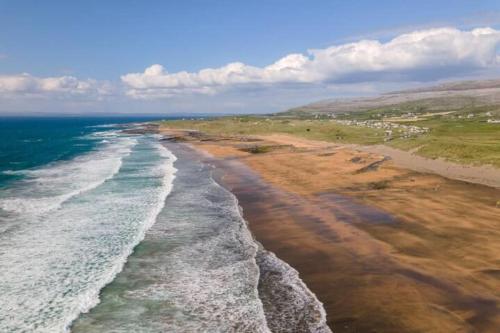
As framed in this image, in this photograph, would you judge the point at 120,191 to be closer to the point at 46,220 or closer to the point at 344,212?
the point at 46,220

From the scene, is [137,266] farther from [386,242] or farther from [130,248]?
[386,242]

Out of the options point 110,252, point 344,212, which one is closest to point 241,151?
point 344,212

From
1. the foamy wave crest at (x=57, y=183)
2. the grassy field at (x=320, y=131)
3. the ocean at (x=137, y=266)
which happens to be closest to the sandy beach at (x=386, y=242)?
the ocean at (x=137, y=266)

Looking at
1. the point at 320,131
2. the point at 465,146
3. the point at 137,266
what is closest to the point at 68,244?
the point at 137,266

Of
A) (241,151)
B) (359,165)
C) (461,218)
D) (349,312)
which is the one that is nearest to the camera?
(349,312)

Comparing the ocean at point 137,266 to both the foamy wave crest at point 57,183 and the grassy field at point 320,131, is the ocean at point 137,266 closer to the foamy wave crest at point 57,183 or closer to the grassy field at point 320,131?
the foamy wave crest at point 57,183
